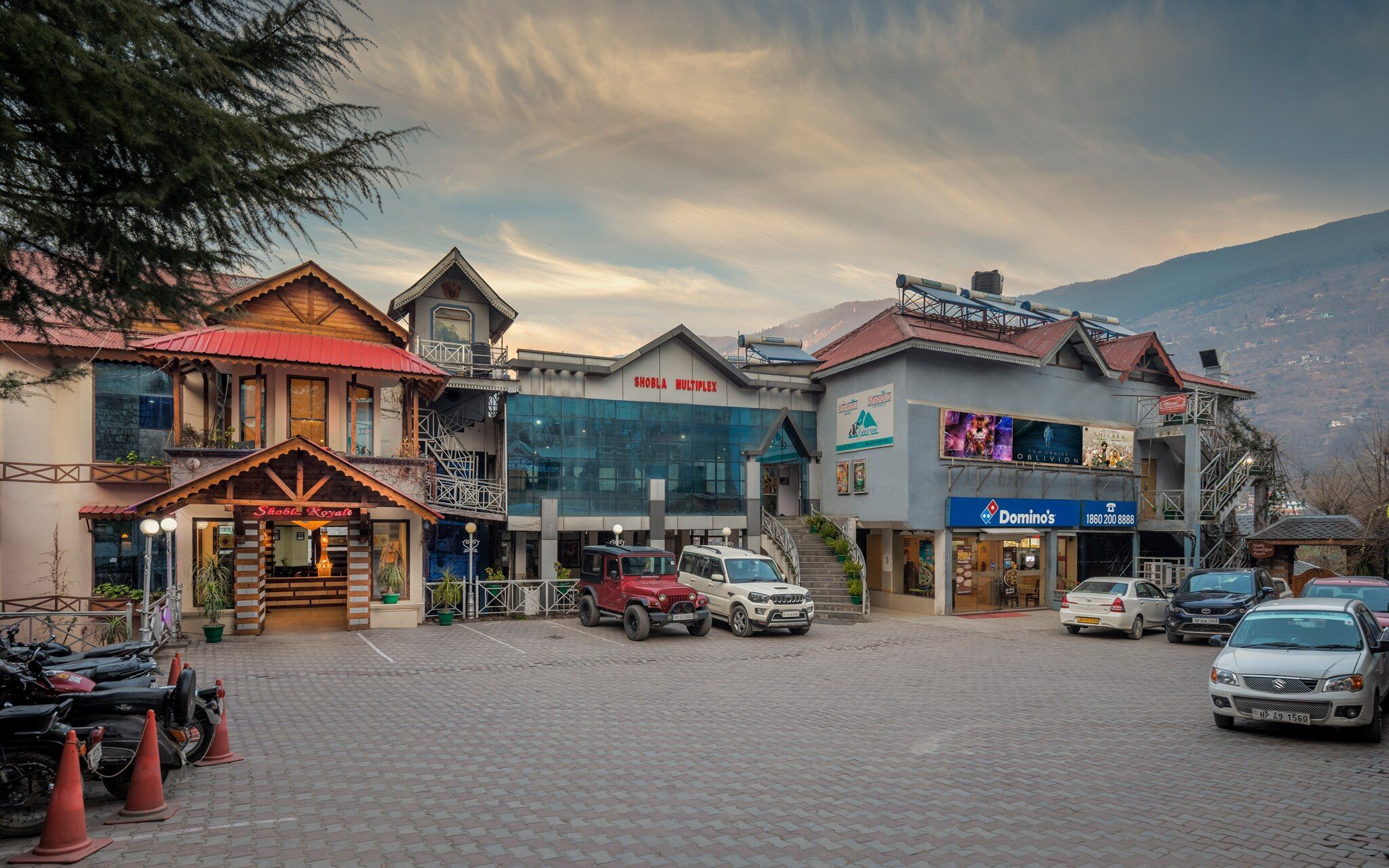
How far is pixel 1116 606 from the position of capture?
21.3 m

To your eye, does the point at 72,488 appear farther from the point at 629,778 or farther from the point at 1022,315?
the point at 1022,315

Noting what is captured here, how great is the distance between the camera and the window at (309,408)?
2205 centimetres

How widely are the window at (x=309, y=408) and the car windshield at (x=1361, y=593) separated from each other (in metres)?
24.9

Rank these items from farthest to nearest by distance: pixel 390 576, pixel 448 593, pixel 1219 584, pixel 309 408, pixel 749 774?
pixel 448 593, pixel 309 408, pixel 390 576, pixel 1219 584, pixel 749 774

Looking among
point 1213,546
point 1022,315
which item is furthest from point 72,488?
point 1213,546

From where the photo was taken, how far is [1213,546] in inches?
1209

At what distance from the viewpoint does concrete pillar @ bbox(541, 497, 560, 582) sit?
993 inches

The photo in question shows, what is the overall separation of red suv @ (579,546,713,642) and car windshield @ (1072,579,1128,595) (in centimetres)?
1063

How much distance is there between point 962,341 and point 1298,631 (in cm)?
1831

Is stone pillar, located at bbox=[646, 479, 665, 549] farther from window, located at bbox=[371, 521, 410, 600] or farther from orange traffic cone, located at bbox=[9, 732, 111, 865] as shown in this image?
orange traffic cone, located at bbox=[9, 732, 111, 865]

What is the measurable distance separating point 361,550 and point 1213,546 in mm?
30619

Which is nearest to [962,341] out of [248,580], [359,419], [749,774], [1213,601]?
[1213,601]

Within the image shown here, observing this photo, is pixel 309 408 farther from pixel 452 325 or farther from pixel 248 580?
pixel 452 325

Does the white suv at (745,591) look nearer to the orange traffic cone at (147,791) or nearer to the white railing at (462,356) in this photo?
the white railing at (462,356)
